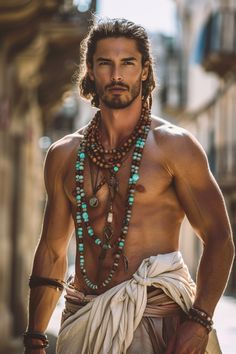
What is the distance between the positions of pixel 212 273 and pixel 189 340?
26cm

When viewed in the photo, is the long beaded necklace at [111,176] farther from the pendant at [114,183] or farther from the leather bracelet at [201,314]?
the leather bracelet at [201,314]

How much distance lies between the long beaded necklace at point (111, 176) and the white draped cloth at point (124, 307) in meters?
0.12

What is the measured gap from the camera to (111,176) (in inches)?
154

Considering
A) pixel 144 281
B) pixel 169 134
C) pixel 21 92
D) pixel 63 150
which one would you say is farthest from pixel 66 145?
pixel 21 92

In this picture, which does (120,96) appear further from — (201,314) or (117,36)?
(201,314)

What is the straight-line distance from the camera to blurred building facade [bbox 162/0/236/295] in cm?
3056

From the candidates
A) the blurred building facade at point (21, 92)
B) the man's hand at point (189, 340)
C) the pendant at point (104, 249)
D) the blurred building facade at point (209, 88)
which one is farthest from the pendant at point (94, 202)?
the blurred building facade at point (209, 88)

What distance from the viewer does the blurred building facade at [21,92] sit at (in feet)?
41.4

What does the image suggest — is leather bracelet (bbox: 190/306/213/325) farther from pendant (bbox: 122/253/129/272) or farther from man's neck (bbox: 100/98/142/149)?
man's neck (bbox: 100/98/142/149)

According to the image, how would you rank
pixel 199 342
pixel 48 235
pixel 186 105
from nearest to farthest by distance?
pixel 199 342 < pixel 48 235 < pixel 186 105

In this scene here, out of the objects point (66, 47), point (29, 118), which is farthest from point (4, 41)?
point (29, 118)

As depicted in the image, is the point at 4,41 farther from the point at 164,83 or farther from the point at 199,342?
the point at 164,83

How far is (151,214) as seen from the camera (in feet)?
12.6

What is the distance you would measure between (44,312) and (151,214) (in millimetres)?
639
